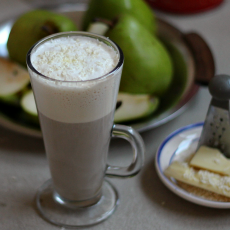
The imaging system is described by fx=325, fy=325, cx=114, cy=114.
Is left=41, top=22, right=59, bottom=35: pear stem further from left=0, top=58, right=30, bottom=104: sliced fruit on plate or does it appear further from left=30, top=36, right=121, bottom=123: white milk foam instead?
left=30, top=36, right=121, bottom=123: white milk foam

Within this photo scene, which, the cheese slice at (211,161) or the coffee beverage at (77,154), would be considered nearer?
the coffee beverage at (77,154)

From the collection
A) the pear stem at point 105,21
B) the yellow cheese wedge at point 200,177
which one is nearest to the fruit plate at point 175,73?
the yellow cheese wedge at point 200,177

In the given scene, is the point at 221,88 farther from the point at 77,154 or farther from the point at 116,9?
the point at 116,9

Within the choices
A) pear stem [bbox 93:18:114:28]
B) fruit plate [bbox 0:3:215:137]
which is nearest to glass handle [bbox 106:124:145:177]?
fruit plate [bbox 0:3:215:137]

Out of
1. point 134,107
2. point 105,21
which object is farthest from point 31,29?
point 134,107

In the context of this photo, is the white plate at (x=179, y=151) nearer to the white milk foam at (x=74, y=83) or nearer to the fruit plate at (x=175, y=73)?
the fruit plate at (x=175, y=73)
